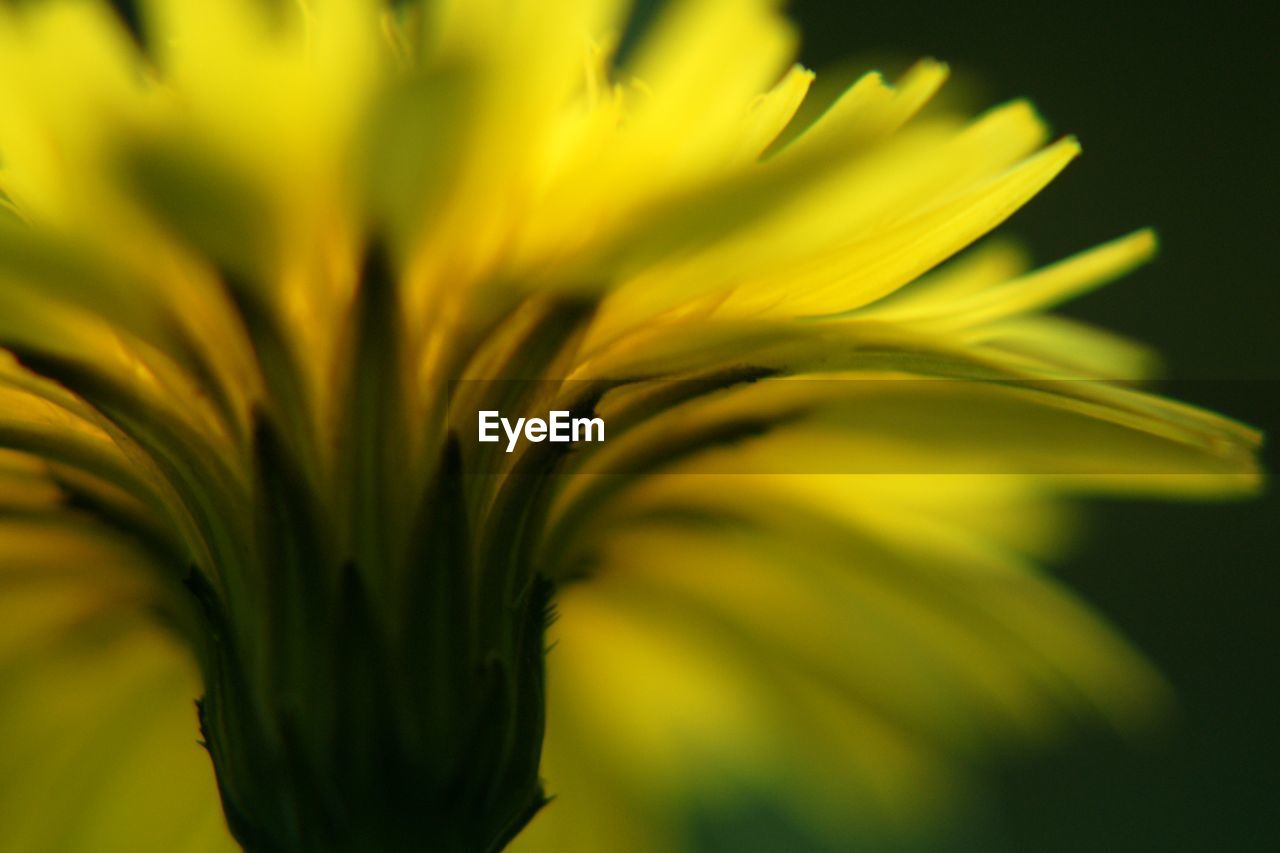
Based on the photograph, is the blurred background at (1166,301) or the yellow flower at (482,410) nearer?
the yellow flower at (482,410)

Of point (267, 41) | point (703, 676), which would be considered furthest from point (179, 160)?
point (703, 676)

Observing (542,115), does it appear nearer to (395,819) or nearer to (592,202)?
(592,202)

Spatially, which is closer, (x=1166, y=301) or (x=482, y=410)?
(x=482, y=410)

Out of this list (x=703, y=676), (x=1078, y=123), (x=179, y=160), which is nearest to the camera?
(x=179, y=160)

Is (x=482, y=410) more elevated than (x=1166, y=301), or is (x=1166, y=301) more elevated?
(x=1166, y=301)
